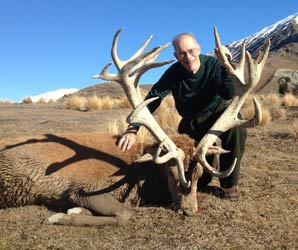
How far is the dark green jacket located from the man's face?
145mm

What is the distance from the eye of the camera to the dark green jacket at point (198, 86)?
5621 mm

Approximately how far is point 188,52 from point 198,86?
492 mm

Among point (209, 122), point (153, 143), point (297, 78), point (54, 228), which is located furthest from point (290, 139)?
point (297, 78)

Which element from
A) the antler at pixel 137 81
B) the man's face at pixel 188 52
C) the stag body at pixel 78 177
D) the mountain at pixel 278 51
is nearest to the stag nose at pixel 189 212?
the stag body at pixel 78 177

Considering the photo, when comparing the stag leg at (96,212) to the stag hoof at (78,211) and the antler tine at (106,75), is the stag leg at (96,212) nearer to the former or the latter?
the stag hoof at (78,211)

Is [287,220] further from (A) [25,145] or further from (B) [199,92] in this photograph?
(A) [25,145]

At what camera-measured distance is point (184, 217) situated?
4691 millimetres

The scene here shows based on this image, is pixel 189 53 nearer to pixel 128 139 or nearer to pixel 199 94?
pixel 199 94

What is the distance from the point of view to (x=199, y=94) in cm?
574

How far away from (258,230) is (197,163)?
95cm

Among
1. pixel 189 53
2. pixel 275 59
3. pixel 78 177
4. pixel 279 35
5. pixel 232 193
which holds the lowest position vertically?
pixel 232 193

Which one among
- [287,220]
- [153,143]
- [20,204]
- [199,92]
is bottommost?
[287,220]

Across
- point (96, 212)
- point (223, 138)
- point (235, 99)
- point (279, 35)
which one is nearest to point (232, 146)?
point (223, 138)

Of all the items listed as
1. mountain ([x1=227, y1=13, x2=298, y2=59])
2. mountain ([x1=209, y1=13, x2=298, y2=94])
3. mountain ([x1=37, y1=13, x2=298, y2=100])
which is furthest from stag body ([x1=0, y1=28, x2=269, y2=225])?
mountain ([x1=227, y1=13, x2=298, y2=59])
